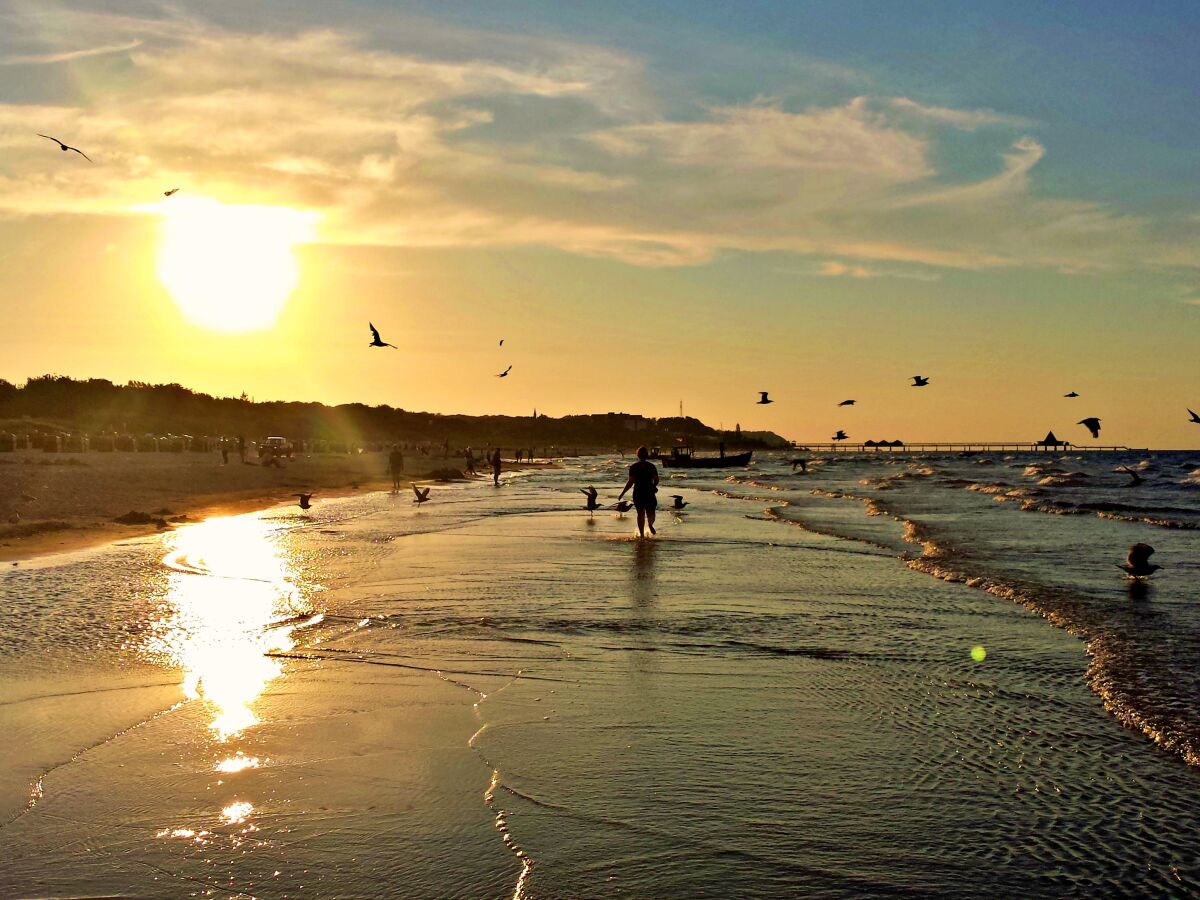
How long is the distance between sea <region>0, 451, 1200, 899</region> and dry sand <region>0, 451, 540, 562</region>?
5.13 meters

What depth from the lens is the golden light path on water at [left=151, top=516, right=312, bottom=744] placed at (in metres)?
7.85

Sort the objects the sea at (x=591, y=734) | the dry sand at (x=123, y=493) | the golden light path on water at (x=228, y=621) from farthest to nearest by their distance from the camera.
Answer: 1. the dry sand at (x=123, y=493)
2. the golden light path on water at (x=228, y=621)
3. the sea at (x=591, y=734)

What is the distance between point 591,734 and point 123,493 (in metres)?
29.2

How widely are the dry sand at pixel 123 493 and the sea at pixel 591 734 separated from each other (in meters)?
5.13

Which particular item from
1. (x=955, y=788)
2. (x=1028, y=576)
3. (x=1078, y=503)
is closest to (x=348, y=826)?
(x=955, y=788)

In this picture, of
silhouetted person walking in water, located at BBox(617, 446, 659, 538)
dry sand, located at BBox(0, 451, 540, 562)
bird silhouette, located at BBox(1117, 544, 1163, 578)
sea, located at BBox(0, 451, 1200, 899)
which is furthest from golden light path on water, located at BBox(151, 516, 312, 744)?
bird silhouette, located at BBox(1117, 544, 1163, 578)

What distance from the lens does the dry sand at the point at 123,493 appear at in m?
19.3

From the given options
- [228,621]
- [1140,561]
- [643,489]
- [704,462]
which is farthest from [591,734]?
[704,462]

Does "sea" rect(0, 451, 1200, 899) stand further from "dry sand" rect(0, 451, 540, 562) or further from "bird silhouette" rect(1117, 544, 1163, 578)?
"dry sand" rect(0, 451, 540, 562)

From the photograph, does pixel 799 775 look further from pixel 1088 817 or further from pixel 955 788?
pixel 1088 817

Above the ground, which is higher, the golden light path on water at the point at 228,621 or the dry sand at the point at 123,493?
the dry sand at the point at 123,493

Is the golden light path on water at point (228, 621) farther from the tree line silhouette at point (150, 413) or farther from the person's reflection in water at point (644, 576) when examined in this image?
the tree line silhouette at point (150, 413)

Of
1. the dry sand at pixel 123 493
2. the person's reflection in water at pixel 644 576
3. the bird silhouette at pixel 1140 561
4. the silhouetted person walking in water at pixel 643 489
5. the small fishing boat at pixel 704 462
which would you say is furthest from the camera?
the small fishing boat at pixel 704 462

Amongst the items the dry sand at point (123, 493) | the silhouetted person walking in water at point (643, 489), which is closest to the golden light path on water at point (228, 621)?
the dry sand at point (123, 493)
